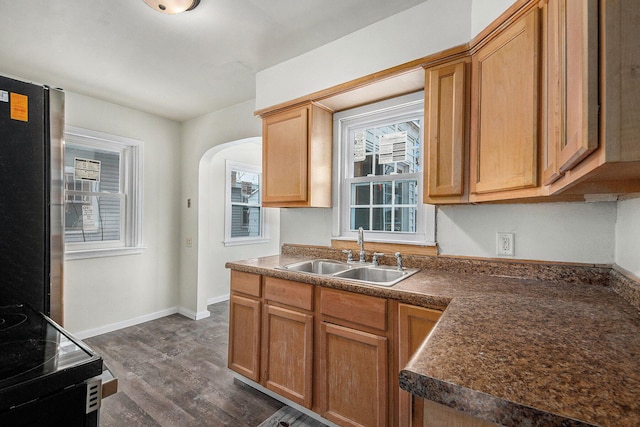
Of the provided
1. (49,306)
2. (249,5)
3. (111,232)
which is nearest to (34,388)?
(49,306)

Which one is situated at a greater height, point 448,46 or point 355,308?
point 448,46

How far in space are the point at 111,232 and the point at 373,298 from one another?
10.5 ft

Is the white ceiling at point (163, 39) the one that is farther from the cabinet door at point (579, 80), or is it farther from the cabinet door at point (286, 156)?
the cabinet door at point (579, 80)

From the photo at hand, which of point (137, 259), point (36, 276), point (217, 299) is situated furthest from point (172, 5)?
point (217, 299)

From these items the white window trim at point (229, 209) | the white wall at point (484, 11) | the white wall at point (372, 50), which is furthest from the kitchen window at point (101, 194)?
the white wall at point (484, 11)

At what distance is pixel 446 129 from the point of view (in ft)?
5.64

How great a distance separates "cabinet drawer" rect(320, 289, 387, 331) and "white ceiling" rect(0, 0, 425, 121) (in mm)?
1676

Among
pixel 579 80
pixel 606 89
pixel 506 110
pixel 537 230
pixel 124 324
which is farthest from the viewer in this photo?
pixel 124 324

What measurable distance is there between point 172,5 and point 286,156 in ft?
3.77

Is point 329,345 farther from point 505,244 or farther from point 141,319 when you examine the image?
point 141,319

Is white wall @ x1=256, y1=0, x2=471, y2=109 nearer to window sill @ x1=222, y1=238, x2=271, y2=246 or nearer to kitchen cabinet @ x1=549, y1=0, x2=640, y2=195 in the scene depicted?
kitchen cabinet @ x1=549, y1=0, x2=640, y2=195

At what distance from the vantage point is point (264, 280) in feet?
6.83

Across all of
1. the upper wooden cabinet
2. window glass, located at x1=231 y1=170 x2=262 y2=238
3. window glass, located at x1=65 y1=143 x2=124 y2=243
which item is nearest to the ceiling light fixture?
the upper wooden cabinet

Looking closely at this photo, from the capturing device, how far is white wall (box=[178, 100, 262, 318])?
349 cm
